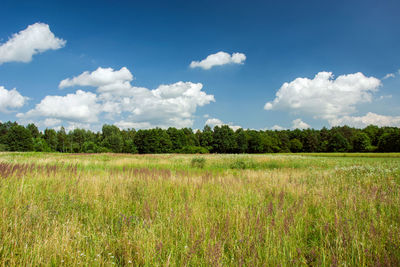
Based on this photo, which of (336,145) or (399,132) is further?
(336,145)

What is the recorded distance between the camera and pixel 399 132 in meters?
76.6

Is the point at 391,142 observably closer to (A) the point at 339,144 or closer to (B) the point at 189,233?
(A) the point at 339,144

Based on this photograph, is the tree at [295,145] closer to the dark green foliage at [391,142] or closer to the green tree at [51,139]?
the dark green foliage at [391,142]

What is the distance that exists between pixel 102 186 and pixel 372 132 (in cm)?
13087

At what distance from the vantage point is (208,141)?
9625 centimetres

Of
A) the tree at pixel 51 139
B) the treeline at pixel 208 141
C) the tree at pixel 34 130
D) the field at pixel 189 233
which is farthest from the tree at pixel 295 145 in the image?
the tree at pixel 34 130

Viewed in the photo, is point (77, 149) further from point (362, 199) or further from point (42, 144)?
point (362, 199)

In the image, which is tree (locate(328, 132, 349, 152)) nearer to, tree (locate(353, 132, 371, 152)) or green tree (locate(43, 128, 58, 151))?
tree (locate(353, 132, 371, 152))

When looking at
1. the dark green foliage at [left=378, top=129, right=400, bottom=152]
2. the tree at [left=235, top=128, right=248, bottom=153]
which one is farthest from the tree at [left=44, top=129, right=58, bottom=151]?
the dark green foliage at [left=378, top=129, right=400, bottom=152]

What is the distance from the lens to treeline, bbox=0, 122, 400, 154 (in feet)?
253

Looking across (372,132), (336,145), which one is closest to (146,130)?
(336,145)

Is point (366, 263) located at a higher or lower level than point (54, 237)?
lower

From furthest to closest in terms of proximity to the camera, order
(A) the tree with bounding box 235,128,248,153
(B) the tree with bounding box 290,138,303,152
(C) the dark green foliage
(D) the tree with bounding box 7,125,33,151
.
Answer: (B) the tree with bounding box 290,138,303,152 < (A) the tree with bounding box 235,128,248,153 < (C) the dark green foliage < (D) the tree with bounding box 7,125,33,151

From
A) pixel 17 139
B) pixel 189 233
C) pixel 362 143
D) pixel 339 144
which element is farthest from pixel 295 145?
pixel 17 139
